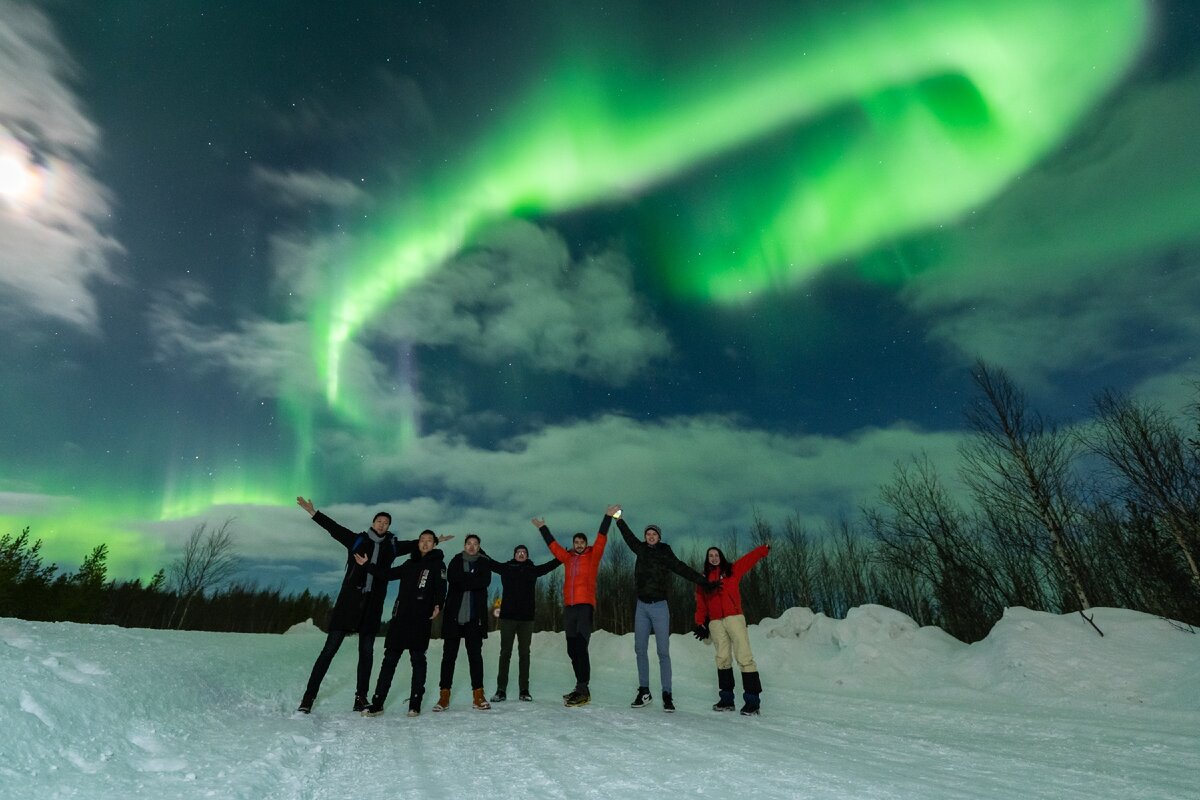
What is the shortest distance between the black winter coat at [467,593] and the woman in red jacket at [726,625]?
2960mm

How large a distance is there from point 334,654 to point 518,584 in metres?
2.53

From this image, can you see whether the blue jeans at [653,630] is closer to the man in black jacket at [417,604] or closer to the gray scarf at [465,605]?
the gray scarf at [465,605]

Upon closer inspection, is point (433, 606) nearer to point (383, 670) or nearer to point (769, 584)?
point (383, 670)

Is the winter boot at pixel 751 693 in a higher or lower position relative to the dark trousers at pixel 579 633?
lower

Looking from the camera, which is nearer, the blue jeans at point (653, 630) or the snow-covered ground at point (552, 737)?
the snow-covered ground at point (552, 737)

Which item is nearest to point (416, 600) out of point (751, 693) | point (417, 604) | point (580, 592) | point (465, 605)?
point (417, 604)

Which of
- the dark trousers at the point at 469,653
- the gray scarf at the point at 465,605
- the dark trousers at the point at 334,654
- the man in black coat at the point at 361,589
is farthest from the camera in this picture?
the gray scarf at the point at 465,605

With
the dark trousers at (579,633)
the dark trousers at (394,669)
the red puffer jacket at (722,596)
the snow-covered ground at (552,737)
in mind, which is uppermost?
the red puffer jacket at (722,596)

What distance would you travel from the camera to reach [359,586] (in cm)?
725

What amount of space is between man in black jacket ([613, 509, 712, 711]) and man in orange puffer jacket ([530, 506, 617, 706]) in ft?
1.72

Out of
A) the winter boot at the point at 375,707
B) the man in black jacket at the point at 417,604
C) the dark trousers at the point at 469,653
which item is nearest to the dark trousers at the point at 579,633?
the dark trousers at the point at 469,653

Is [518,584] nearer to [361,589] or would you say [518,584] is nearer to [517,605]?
[517,605]

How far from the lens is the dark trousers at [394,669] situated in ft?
22.5

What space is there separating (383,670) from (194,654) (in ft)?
9.35
